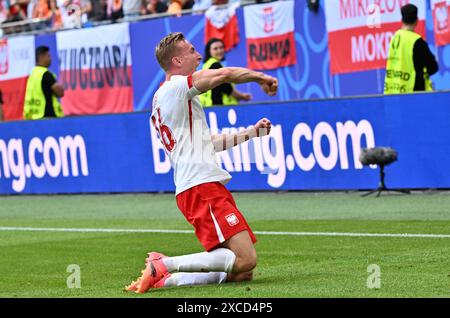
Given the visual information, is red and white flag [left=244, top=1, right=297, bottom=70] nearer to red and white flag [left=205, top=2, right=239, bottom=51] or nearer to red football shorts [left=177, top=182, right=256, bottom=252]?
red and white flag [left=205, top=2, right=239, bottom=51]

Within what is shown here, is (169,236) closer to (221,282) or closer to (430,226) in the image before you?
(430,226)

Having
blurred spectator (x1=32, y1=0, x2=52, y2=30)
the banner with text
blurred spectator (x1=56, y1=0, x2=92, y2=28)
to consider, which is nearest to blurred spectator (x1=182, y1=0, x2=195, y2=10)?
the banner with text

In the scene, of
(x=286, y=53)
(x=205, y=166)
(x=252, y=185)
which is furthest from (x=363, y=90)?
(x=205, y=166)

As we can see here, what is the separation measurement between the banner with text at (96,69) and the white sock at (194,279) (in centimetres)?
1758

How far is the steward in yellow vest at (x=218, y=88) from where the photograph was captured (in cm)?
1958

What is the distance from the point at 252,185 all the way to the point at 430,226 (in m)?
6.35

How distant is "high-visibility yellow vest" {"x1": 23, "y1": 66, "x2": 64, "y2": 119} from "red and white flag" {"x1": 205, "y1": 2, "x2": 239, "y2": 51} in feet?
12.2

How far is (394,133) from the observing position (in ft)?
56.7

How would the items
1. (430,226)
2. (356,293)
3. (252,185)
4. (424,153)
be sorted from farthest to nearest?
(252,185), (424,153), (430,226), (356,293)

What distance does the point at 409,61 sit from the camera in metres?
18.1

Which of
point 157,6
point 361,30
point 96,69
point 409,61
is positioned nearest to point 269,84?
point 409,61

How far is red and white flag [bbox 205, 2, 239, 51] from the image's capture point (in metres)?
24.4

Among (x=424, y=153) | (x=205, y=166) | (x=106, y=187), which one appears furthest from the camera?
(x=106, y=187)

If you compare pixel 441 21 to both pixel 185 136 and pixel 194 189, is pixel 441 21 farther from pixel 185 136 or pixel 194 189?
pixel 194 189
